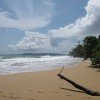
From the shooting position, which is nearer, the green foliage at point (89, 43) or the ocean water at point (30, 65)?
the ocean water at point (30, 65)

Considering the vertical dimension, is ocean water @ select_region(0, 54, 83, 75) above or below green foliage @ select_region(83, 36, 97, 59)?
below

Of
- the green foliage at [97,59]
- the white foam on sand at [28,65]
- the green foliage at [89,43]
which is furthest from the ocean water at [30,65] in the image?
the green foliage at [97,59]

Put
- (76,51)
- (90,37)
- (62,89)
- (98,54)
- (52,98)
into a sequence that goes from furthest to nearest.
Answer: (76,51) < (90,37) < (98,54) < (62,89) < (52,98)

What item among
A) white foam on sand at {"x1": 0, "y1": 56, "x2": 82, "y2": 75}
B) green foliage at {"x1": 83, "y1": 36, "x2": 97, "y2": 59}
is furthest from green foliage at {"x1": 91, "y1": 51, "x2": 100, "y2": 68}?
green foliage at {"x1": 83, "y1": 36, "x2": 97, "y2": 59}

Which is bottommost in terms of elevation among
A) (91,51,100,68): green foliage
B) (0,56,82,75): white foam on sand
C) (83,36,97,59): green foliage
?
(0,56,82,75): white foam on sand

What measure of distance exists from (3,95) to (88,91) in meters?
3.91

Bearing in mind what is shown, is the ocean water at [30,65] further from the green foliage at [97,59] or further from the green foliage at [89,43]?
the green foliage at [97,59]

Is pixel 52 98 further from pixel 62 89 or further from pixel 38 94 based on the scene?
pixel 62 89

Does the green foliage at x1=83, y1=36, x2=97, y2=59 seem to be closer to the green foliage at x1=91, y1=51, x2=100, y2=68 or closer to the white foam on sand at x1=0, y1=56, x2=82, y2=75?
the white foam on sand at x1=0, y1=56, x2=82, y2=75

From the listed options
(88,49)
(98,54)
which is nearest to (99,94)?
(98,54)

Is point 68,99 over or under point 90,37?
under

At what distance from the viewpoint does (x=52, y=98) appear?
9969 millimetres

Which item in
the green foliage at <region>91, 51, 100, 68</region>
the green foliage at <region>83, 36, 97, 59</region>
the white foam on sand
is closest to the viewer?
the green foliage at <region>91, 51, 100, 68</region>

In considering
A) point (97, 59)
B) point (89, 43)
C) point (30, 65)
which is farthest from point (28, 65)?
point (97, 59)
